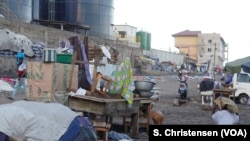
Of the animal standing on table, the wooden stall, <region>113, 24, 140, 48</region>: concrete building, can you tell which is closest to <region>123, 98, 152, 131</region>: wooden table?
the wooden stall

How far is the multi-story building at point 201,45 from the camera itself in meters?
97.8

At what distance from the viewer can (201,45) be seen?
100 meters

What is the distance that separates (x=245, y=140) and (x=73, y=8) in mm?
48487

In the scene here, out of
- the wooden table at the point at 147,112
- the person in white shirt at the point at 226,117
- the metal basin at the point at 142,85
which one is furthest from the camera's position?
the metal basin at the point at 142,85

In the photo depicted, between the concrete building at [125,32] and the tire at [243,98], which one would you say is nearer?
the tire at [243,98]

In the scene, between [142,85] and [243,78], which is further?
[243,78]

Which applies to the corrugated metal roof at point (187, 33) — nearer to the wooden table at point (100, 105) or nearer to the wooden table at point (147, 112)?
the wooden table at point (147, 112)

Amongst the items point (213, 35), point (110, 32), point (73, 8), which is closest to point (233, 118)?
point (73, 8)

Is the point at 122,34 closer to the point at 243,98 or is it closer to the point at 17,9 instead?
the point at 17,9

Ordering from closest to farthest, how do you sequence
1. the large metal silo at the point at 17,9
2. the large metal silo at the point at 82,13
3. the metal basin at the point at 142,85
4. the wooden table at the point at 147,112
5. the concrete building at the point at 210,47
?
the wooden table at the point at 147,112
the metal basin at the point at 142,85
the large metal silo at the point at 17,9
the large metal silo at the point at 82,13
the concrete building at the point at 210,47

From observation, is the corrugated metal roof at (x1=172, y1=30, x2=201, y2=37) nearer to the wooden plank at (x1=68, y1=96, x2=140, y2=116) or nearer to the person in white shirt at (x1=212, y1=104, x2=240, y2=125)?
the wooden plank at (x1=68, y1=96, x2=140, y2=116)

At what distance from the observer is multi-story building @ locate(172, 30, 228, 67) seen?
97.8 meters

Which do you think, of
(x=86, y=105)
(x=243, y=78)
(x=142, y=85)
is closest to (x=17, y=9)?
(x=243, y=78)

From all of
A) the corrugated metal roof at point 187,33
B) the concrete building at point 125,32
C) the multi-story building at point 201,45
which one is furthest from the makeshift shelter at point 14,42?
the corrugated metal roof at point 187,33
